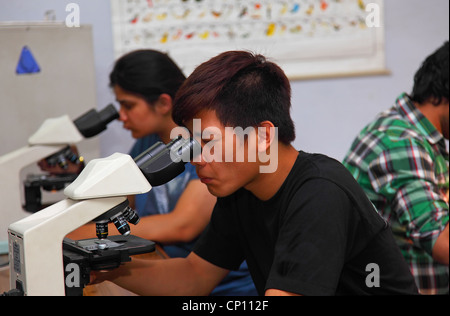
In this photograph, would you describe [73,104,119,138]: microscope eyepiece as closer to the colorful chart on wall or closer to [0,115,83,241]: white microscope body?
[0,115,83,241]: white microscope body

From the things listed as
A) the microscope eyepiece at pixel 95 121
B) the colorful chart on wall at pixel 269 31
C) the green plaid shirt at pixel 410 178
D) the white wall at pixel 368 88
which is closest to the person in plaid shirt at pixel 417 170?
the green plaid shirt at pixel 410 178

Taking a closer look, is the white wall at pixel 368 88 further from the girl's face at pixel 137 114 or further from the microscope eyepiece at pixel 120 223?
the microscope eyepiece at pixel 120 223

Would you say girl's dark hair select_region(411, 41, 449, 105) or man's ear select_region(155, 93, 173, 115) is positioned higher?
girl's dark hair select_region(411, 41, 449, 105)

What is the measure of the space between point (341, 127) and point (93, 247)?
267cm

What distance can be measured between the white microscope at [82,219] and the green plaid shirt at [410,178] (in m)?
0.95

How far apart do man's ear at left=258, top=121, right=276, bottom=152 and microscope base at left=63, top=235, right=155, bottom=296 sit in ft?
1.02

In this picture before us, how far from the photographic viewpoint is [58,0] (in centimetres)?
298

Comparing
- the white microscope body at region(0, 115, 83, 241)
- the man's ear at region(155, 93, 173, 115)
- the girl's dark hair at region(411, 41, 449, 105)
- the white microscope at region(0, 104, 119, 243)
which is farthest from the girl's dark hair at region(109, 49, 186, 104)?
the girl's dark hair at region(411, 41, 449, 105)

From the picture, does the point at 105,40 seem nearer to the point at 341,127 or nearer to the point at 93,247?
the point at 341,127

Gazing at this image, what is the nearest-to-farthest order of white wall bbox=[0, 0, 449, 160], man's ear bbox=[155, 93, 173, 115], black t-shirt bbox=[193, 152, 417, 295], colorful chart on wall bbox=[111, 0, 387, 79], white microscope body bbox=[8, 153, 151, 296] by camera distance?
1. white microscope body bbox=[8, 153, 151, 296]
2. black t-shirt bbox=[193, 152, 417, 295]
3. man's ear bbox=[155, 93, 173, 115]
4. colorful chart on wall bbox=[111, 0, 387, 79]
5. white wall bbox=[0, 0, 449, 160]

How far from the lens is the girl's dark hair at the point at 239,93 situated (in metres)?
1.16

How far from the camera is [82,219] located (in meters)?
0.90

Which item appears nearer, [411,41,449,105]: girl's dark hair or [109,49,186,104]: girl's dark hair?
[411,41,449,105]: girl's dark hair

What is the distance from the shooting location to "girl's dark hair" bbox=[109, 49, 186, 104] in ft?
7.11
